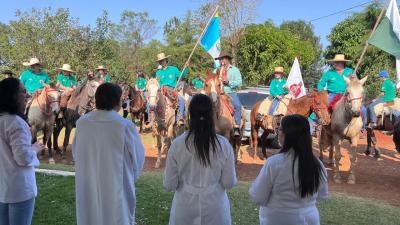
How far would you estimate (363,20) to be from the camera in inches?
1241

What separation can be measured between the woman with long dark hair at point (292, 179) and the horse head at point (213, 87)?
19.9ft

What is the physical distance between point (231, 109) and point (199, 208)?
23.0 ft

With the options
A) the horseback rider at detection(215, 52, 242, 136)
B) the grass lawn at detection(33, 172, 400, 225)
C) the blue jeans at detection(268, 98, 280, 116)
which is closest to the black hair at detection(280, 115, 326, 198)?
the grass lawn at detection(33, 172, 400, 225)

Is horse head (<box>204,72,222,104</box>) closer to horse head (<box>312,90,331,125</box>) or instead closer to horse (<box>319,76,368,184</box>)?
horse head (<box>312,90,331,125</box>)

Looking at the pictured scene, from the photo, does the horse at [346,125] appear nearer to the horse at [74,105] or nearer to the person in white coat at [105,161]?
the person in white coat at [105,161]

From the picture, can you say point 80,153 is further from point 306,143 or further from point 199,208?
point 306,143

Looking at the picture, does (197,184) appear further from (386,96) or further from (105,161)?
(386,96)

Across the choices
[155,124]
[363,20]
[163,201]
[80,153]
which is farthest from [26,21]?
[363,20]

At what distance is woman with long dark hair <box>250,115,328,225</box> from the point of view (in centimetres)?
330

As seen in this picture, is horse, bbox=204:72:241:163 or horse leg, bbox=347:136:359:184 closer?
horse, bbox=204:72:241:163

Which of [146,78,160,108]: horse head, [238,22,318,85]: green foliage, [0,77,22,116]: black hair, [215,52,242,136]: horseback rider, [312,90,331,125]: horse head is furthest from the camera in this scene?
[238,22,318,85]: green foliage

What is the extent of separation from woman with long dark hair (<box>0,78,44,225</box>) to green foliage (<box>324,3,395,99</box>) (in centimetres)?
2363

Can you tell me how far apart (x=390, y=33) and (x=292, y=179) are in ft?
25.0

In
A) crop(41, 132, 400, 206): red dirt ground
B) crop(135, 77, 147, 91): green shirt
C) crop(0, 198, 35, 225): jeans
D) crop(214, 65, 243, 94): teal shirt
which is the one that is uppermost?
crop(135, 77, 147, 91): green shirt
